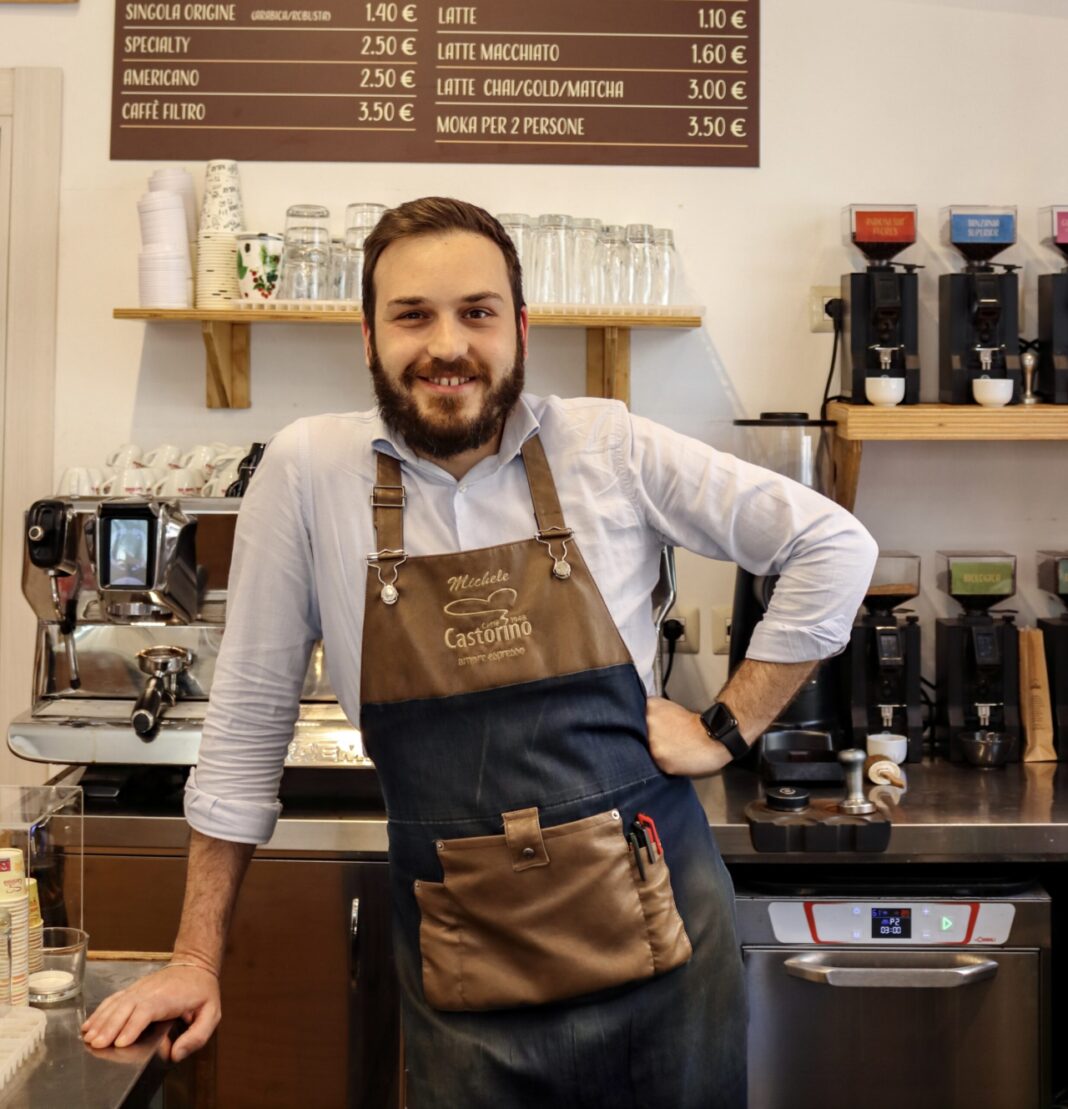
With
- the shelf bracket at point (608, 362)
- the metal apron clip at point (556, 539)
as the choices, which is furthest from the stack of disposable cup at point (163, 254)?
the metal apron clip at point (556, 539)

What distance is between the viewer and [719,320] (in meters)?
2.94

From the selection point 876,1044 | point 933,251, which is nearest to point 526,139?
point 933,251

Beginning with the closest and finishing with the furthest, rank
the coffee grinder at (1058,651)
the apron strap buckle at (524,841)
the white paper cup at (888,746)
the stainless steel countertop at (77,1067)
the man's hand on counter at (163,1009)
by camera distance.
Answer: the stainless steel countertop at (77,1067)
the man's hand on counter at (163,1009)
the apron strap buckle at (524,841)
the white paper cup at (888,746)
the coffee grinder at (1058,651)

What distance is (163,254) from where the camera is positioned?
2.76m

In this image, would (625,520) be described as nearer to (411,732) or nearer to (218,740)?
(411,732)

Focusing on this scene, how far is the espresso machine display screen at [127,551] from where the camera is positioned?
2262 millimetres

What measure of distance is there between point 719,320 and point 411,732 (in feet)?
5.26

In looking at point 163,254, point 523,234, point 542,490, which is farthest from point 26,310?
point 542,490

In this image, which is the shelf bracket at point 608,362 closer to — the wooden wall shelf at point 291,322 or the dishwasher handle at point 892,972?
the wooden wall shelf at point 291,322

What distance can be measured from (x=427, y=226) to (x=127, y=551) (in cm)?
90

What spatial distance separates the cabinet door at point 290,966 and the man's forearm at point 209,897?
635 mm

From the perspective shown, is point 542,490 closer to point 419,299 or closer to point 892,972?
point 419,299

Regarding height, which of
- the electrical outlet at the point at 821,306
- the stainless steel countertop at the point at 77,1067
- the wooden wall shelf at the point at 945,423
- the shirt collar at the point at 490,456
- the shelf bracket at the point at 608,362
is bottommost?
the stainless steel countertop at the point at 77,1067

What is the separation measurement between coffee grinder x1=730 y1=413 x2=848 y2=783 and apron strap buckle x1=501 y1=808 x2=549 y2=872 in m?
1.02
